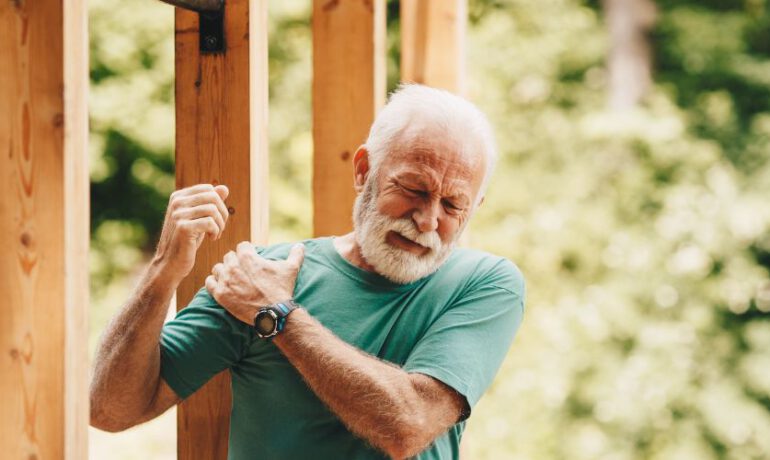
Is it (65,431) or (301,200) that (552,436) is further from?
(65,431)

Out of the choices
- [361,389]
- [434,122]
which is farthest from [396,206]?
[361,389]

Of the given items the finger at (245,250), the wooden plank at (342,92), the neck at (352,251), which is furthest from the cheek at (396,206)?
the wooden plank at (342,92)

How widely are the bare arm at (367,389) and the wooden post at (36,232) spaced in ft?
1.19

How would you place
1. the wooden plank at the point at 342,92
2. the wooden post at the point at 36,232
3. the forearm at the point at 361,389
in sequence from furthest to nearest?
the wooden plank at the point at 342,92
the forearm at the point at 361,389
the wooden post at the point at 36,232

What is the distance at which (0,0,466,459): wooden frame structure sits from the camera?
4.17 feet

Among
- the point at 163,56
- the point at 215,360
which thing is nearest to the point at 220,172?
the point at 215,360

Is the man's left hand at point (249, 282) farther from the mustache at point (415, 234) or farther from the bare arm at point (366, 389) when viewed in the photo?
the mustache at point (415, 234)

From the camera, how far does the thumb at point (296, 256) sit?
Answer: 1.70 m

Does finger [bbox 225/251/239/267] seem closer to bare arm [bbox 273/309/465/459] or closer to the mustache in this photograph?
bare arm [bbox 273/309/465/459]

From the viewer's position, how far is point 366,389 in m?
1.48

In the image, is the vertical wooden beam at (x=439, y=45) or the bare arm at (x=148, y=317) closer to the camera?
the bare arm at (x=148, y=317)

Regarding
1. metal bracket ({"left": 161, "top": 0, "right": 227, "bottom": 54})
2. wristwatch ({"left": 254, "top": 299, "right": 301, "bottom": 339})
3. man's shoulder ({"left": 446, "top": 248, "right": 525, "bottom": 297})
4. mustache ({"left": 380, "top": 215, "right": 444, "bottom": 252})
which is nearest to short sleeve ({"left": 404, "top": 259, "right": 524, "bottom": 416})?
man's shoulder ({"left": 446, "top": 248, "right": 525, "bottom": 297})

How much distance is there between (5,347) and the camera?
4.14 feet

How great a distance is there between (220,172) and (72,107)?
1.84ft
